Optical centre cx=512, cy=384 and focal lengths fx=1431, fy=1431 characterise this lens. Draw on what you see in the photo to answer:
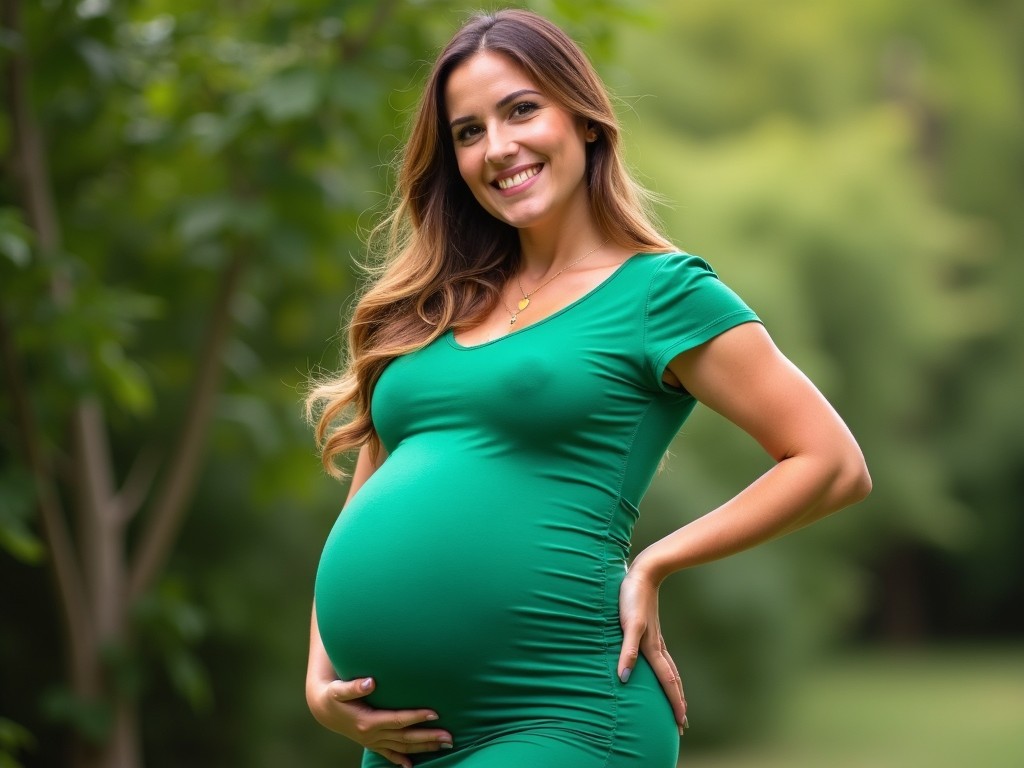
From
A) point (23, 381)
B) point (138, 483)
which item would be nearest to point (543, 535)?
point (23, 381)

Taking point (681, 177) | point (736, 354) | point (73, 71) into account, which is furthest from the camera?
point (681, 177)

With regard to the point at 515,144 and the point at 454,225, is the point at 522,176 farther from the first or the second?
the point at 454,225

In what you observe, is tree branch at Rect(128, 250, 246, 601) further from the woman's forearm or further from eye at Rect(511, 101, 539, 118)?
the woman's forearm

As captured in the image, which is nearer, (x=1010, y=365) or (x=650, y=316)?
(x=650, y=316)

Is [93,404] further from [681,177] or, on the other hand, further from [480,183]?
[681,177]

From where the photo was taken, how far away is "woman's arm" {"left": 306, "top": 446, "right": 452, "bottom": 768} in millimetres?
2061

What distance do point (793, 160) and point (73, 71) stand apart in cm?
950

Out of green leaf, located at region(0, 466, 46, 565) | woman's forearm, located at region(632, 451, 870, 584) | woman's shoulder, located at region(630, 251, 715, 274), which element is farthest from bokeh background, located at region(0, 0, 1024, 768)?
woman's shoulder, located at region(630, 251, 715, 274)

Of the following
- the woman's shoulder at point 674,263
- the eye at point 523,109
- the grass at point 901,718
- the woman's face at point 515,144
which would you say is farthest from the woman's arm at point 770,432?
the grass at point 901,718

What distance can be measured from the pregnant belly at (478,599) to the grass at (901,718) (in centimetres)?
837

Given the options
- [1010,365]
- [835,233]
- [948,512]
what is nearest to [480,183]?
[835,233]

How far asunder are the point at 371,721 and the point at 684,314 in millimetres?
Answer: 751

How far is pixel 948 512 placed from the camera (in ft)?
53.8

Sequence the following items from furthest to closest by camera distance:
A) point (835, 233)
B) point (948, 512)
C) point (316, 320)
Answer: point (948, 512)
point (835, 233)
point (316, 320)
